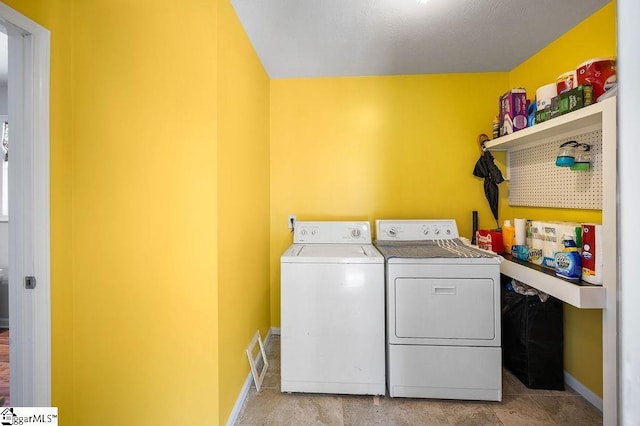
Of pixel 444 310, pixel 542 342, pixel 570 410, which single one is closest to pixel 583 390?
pixel 570 410

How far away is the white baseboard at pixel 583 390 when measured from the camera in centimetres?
171

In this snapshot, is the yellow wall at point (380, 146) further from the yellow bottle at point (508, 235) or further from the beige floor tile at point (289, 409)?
the beige floor tile at point (289, 409)

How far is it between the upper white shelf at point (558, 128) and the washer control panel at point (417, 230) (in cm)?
73

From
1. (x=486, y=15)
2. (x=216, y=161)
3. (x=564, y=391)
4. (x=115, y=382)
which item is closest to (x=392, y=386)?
(x=564, y=391)

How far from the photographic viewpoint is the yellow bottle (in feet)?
6.79

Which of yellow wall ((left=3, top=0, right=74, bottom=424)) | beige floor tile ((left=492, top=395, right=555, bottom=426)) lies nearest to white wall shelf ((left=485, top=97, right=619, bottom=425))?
beige floor tile ((left=492, top=395, right=555, bottom=426))

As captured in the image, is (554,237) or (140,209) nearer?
(140,209)

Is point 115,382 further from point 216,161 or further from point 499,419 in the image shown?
point 499,419

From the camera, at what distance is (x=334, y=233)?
235 cm

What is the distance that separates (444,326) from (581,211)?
1119 millimetres

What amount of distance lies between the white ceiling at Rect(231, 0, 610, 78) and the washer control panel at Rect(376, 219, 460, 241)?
1318 mm

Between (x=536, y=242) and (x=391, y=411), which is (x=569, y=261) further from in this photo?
(x=391, y=411)

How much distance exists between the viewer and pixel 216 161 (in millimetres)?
1380

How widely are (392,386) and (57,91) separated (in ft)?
8.13
